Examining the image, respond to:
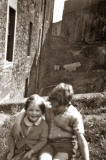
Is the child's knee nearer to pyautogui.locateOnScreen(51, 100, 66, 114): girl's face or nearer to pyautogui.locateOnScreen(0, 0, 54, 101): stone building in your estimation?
pyautogui.locateOnScreen(51, 100, 66, 114): girl's face

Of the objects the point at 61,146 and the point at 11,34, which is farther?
the point at 11,34

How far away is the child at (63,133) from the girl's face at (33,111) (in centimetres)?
13

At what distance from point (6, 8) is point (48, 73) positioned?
5.96 m

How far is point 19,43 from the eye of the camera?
23.2ft

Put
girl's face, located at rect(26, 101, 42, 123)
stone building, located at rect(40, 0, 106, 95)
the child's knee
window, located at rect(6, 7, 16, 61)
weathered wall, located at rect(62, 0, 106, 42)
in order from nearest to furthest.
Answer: girl's face, located at rect(26, 101, 42, 123) < the child's knee < window, located at rect(6, 7, 16, 61) < weathered wall, located at rect(62, 0, 106, 42) < stone building, located at rect(40, 0, 106, 95)

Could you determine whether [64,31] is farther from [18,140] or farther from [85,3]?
[18,140]

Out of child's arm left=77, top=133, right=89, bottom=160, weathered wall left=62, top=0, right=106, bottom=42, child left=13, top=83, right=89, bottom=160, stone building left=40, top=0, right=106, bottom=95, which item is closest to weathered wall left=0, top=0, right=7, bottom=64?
stone building left=40, top=0, right=106, bottom=95

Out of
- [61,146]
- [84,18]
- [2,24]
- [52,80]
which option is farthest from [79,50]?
[61,146]

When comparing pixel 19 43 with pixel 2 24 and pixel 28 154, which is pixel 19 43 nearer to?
pixel 2 24

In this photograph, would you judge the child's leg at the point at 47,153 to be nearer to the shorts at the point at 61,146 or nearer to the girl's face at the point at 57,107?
the shorts at the point at 61,146

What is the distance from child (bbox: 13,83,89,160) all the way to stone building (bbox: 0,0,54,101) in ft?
12.3

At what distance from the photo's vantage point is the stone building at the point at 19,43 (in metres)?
5.56

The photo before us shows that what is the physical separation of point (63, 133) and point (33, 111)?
0.33 meters

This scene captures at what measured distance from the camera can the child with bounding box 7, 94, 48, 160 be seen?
5.74ft
